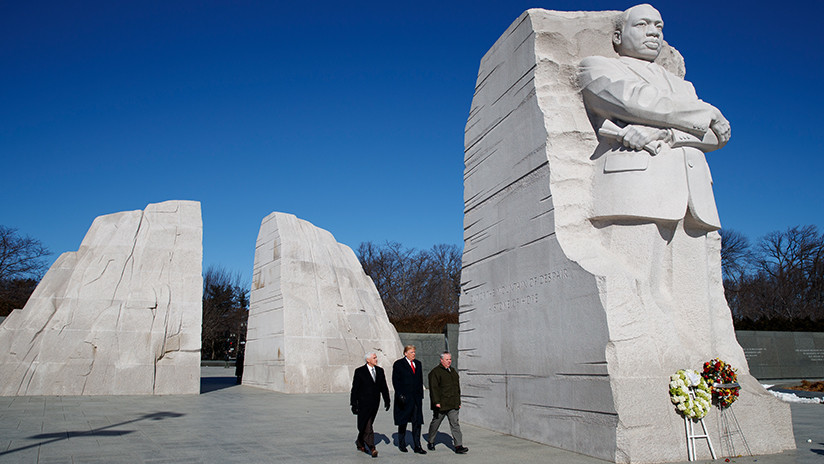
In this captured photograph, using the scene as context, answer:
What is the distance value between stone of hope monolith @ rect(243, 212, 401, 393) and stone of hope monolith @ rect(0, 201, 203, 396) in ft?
6.41

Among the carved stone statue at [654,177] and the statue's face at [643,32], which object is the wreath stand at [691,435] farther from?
the statue's face at [643,32]

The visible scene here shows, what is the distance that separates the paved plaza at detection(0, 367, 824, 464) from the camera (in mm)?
5527

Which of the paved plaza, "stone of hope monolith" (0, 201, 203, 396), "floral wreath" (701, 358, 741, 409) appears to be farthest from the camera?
"stone of hope monolith" (0, 201, 203, 396)

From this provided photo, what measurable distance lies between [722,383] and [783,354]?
1491cm

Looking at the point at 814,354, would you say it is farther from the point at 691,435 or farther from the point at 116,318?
the point at 116,318

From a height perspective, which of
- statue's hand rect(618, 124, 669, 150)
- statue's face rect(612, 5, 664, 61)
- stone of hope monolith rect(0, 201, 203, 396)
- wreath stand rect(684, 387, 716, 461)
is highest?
statue's face rect(612, 5, 664, 61)

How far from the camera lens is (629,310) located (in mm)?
5652

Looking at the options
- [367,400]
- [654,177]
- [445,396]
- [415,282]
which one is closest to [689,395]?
[654,177]

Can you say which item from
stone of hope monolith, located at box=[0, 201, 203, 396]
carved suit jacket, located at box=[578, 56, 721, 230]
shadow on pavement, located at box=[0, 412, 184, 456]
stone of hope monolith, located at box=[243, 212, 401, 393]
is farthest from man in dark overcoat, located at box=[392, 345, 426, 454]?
stone of hope monolith, located at box=[0, 201, 203, 396]

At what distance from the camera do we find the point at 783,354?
17688 mm

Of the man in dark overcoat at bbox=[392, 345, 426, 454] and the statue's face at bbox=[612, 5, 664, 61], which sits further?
the statue's face at bbox=[612, 5, 664, 61]

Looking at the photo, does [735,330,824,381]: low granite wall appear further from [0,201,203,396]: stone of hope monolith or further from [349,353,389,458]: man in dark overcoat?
[0,201,203,396]: stone of hope monolith

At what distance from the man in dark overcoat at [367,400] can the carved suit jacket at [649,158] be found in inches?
124

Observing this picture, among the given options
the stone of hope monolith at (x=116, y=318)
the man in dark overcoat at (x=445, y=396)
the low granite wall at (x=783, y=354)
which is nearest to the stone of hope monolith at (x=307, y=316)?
the stone of hope monolith at (x=116, y=318)
